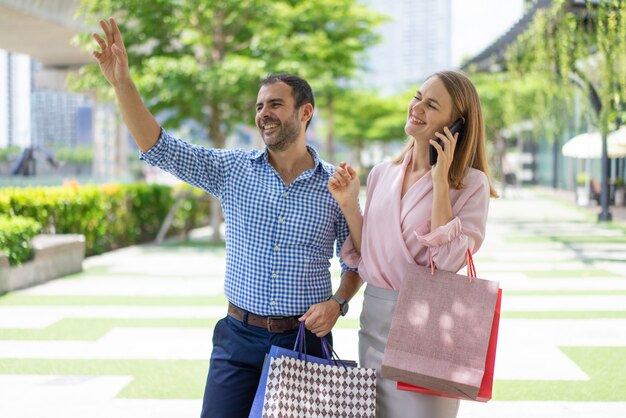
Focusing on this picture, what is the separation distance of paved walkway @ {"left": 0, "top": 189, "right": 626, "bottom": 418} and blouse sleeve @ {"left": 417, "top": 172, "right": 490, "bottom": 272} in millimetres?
2605

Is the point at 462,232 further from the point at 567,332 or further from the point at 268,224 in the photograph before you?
the point at 567,332

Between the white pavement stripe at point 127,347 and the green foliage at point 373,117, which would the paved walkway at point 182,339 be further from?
the green foliage at point 373,117

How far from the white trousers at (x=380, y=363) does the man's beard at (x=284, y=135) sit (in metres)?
0.62

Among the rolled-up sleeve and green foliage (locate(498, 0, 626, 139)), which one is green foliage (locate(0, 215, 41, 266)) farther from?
green foliage (locate(498, 0, 626, 139))

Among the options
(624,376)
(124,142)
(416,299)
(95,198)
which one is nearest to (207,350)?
(624,376)

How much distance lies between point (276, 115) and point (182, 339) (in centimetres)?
438

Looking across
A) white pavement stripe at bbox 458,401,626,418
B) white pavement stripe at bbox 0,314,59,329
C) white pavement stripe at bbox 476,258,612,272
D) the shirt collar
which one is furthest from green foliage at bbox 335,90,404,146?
the shirt collar

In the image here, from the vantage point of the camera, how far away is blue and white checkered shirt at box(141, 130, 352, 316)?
2.94 meters

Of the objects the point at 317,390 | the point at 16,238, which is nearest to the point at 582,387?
the point at 317,390

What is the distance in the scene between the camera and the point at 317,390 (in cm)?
260

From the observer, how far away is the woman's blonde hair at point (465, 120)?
2707 mm

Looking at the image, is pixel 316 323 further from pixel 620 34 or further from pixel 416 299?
pixel 620 34

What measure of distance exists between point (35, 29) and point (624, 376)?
16.6m

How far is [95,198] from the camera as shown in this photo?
43.3 feet
